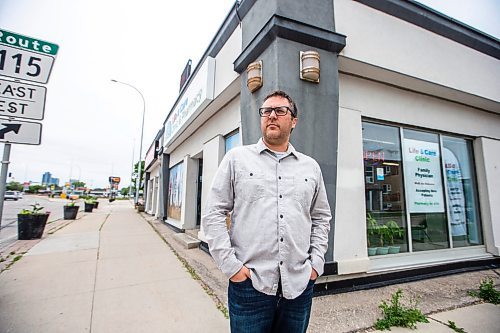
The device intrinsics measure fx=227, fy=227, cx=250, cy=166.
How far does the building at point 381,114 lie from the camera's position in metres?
3.16

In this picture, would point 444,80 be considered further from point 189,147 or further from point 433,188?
point 189,147

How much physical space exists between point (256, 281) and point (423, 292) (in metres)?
3.37

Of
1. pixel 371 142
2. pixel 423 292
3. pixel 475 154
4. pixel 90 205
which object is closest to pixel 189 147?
pixel 371 142

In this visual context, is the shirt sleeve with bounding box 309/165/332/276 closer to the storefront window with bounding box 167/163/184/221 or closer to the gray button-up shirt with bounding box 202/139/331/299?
the gray button-up shirt with bounding box 202/139/331/299

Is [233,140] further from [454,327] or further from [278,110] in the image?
[454,327]

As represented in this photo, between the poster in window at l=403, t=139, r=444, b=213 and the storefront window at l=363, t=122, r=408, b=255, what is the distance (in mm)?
219

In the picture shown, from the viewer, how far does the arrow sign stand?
2461mm

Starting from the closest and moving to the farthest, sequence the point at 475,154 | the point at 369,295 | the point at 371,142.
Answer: the point at 369,295 < the point at 371,142 < the point at 475,154

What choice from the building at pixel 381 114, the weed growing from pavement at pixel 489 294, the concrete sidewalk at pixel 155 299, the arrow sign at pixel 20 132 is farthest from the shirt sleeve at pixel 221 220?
the weed growing from pavement at pixel 489 294

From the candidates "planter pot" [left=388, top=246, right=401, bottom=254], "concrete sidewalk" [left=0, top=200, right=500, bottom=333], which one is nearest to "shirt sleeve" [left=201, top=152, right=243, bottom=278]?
"concrete sidewalk" [left=0, top=200, right=500, bottom=333]

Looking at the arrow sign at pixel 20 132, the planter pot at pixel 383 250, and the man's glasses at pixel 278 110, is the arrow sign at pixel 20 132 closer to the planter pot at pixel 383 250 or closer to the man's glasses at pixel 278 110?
the man's glasses at pixel 278 110

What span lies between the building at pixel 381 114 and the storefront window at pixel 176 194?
3508 mm

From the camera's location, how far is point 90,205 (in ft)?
53.4

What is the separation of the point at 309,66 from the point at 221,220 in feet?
8.26
